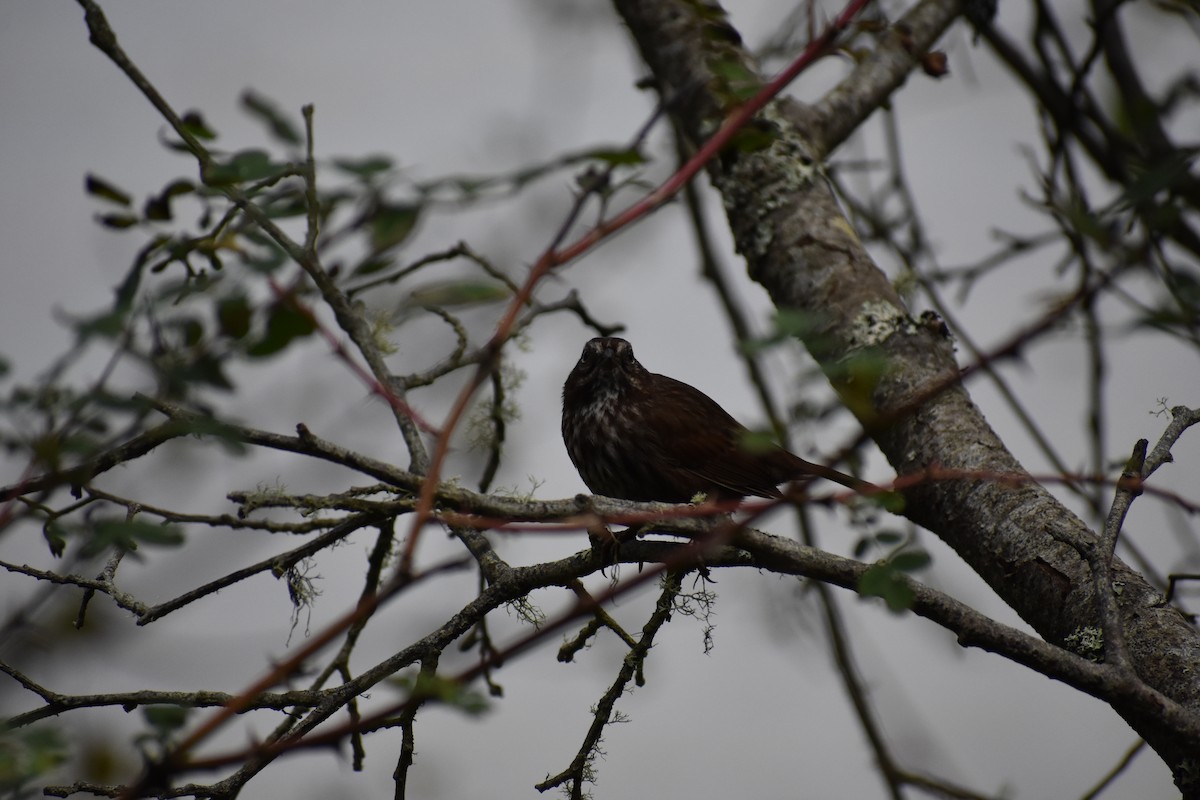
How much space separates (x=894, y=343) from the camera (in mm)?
2781

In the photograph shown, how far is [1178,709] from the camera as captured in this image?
5.59 feet

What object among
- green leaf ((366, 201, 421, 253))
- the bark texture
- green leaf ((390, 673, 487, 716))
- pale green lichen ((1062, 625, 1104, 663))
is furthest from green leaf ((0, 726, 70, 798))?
pale green lichen ((1062, 625, 1104, 663))

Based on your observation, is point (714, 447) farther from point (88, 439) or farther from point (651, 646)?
point (88, 439)

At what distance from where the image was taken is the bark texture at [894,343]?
1943 mm

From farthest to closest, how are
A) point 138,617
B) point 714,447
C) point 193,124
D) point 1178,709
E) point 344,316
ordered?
point 714,447, point 344,316, point 138,617, point 1178,709, point 193,124

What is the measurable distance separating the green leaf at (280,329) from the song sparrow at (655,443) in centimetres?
209

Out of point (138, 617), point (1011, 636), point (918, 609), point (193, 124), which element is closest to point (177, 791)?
point (138, 617)

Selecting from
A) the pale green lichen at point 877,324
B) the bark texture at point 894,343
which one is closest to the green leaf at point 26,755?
the bark texture at point 894,343

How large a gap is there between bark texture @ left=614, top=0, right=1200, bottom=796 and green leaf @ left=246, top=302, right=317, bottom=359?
455 mm

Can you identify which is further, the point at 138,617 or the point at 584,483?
the point at 584,483

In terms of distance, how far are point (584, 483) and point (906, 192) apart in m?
1.83

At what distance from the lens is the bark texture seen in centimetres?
194

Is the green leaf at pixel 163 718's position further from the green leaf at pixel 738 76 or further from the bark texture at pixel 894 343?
the green leaf at pixel 738 76

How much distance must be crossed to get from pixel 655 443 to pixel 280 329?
2.29m
